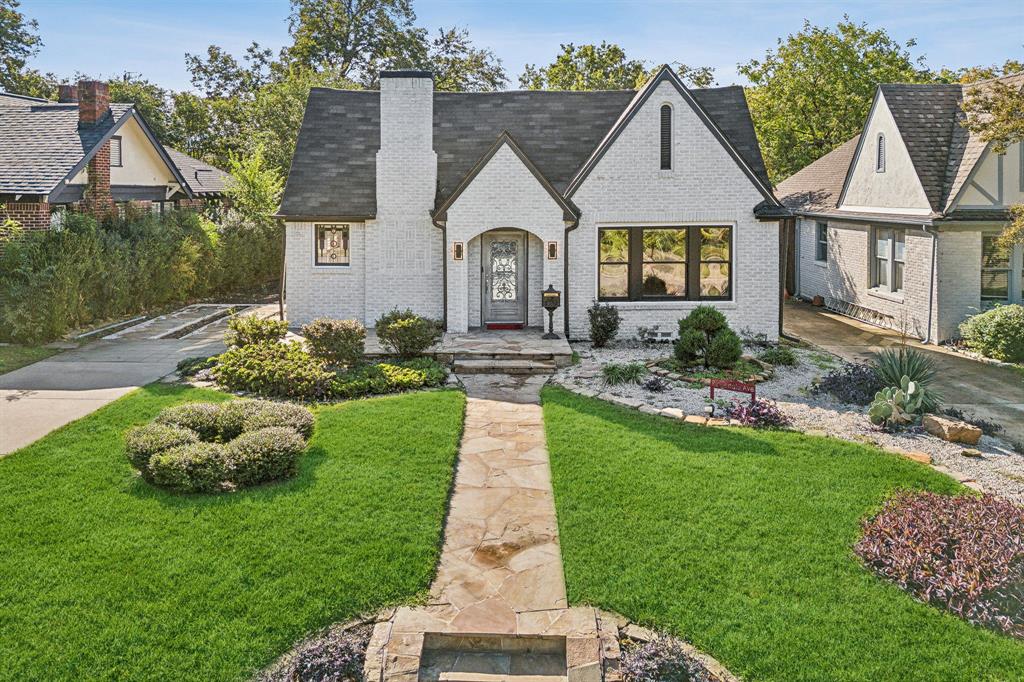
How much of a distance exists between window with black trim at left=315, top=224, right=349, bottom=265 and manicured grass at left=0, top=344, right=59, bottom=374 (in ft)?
19.4

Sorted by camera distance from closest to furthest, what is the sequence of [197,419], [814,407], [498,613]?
[498,613], [197,419], [814,407]

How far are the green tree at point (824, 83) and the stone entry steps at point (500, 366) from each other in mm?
23812

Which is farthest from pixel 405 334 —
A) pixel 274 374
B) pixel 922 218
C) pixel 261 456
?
pixel 922 218

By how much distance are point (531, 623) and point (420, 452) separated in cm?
422

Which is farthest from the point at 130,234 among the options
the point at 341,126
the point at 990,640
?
the point at 990,640

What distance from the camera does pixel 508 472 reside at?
1040 centimetres

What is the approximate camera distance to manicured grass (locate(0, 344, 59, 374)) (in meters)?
15.9

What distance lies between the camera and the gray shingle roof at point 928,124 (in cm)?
2041

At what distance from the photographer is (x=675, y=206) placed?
62.1 ft

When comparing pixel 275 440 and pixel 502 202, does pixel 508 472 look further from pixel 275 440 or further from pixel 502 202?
pixel 502 202

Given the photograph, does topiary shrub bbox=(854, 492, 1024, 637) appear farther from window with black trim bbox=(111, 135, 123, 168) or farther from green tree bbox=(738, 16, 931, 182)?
green tree bbox=(738, 16, 931, 182)

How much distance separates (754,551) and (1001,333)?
1271cm

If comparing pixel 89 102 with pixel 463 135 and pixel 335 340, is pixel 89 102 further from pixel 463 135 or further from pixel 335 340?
pixel 335 340

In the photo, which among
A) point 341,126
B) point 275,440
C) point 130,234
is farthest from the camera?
point 130,234
